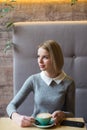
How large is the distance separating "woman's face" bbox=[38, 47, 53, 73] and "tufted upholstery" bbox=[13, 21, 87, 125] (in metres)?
0.53

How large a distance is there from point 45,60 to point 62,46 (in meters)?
0.56

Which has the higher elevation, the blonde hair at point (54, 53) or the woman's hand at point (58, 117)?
the blonde hair at point (54, 53)

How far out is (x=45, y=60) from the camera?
198 cm

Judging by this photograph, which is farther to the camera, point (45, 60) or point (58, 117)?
point (45, 60)

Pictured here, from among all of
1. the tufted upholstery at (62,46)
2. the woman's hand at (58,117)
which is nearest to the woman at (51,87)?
the woman's hand at (58,117)

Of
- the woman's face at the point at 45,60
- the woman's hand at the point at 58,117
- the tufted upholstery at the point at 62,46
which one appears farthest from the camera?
the tufted upholstery at the point at 62,46

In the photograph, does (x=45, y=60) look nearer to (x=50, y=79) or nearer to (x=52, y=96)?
(x=50, y=79)

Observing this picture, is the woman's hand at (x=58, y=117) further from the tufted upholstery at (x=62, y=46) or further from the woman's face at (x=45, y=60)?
the tufted upholstery at (x=62, y=46)

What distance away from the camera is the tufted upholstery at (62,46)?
249 cm

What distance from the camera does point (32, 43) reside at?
251 centimetres

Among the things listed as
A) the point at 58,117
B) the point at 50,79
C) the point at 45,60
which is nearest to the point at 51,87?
the point at 50,79

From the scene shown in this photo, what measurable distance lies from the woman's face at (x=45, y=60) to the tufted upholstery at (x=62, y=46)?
53cm

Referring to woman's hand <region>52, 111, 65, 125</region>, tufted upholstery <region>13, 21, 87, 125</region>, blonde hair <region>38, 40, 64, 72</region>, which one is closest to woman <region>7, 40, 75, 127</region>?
blonde hair <region>38, 40, 64, 72</region>

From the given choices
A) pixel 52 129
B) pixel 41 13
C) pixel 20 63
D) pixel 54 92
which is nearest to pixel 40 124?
pixel 52 129
